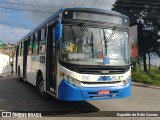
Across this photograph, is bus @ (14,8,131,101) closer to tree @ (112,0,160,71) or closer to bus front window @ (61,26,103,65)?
bus front window @ (61,26,103,65)

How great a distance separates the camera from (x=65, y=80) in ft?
28.5

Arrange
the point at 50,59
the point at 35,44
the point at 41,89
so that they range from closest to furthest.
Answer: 1. the point at 50,59
2. the point at 41,89
3. the point at 35,44

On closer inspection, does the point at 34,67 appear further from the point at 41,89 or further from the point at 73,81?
the point at 73,81

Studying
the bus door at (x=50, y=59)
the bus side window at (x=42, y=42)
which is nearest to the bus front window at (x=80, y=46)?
the bus door at (x=50, y=59)

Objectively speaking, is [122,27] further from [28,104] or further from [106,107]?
[28,104]

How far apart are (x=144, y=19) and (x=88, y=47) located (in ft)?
111

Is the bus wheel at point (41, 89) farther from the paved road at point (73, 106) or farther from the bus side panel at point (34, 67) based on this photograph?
the bus side panel at point (34, 67)

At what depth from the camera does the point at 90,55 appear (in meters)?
8.88

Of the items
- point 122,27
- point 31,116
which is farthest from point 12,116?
point 122,27

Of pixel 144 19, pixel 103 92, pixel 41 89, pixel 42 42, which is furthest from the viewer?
pixel 144 19

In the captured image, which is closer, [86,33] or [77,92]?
[77,92]

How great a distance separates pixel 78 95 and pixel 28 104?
9.29 ft

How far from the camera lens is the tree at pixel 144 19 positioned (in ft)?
133

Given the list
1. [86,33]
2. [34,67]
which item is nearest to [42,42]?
[34,67]
